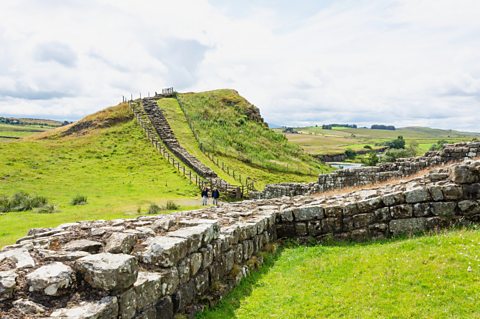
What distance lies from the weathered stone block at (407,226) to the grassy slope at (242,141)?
34.5m

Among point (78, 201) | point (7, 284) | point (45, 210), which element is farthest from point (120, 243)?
point (78, 201)

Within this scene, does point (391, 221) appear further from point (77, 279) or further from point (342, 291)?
point (77, 279)

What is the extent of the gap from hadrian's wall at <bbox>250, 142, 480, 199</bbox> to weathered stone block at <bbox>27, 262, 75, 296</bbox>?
63.5ft

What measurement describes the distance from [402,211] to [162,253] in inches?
336

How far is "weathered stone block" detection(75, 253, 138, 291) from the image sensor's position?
5.69 m

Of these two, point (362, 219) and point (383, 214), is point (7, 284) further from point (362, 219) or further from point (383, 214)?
point (383, 214)

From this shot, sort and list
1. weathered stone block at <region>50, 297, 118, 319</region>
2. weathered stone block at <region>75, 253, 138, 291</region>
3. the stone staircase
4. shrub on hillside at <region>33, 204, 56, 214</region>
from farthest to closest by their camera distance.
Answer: the stone staircase
shrub on hillside at <region>33, 204, 56, 214</region>
weathered stone block at <region>75, 253, 138, 291</region>
weathered stone block at <region>50, 297, 118, 319</region>

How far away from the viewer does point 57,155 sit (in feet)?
166

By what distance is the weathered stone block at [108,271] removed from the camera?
18.7ft

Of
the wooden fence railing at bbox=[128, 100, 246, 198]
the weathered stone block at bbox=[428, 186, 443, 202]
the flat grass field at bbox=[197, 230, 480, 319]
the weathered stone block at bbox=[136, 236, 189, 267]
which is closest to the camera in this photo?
the weathered stone block at bbox=[136, 236, 189, 267]

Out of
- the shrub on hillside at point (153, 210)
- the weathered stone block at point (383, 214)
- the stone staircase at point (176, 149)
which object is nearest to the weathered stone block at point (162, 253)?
the weathered stone block at point (383, 214)

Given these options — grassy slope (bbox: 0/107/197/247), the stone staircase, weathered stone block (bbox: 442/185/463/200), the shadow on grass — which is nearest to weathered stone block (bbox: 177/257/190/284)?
the shadow on grass

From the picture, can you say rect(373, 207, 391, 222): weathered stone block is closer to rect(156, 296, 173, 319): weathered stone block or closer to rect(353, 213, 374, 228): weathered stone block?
rect(353, 213, 374, 228): weathered stone block

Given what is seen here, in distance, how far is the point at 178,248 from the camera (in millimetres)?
7355
